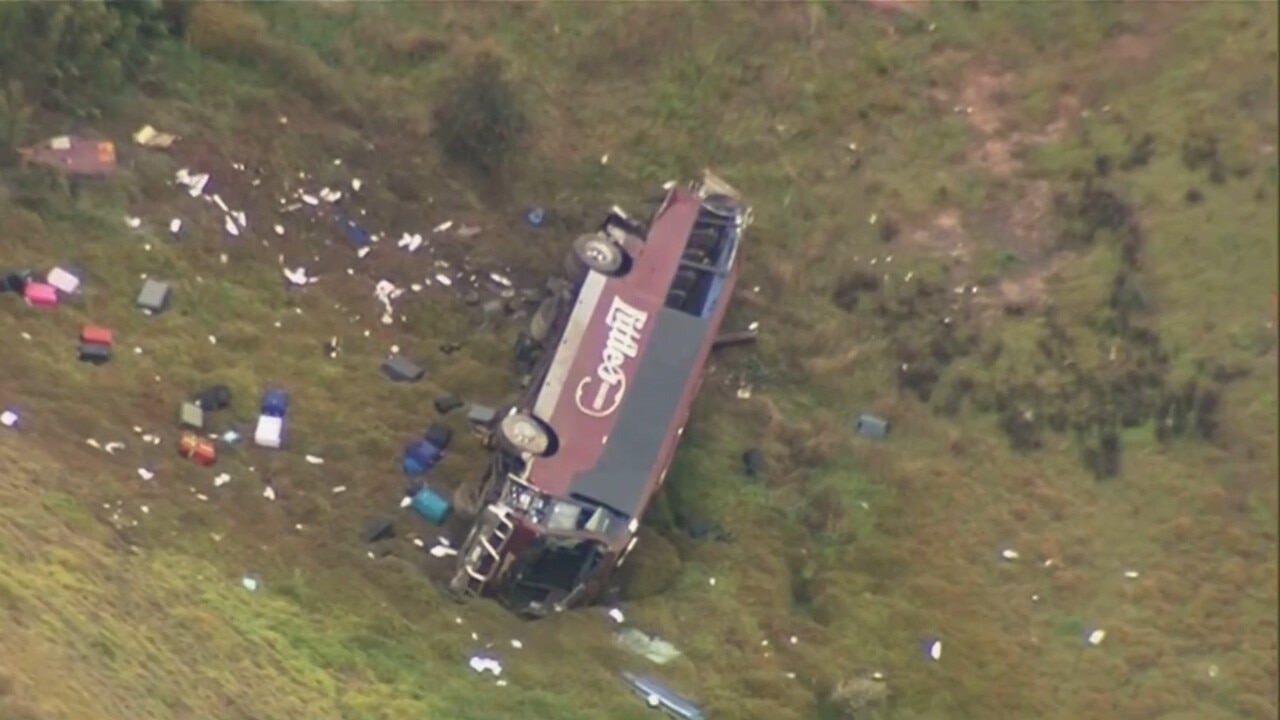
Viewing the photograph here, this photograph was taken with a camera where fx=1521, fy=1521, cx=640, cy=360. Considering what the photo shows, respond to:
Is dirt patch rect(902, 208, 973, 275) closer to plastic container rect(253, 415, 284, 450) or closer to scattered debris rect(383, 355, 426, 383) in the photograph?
scattered debris rect(383, 355, 426, 383)

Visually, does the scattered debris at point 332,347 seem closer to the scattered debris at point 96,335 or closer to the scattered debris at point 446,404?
the scattered debris at point 446,404

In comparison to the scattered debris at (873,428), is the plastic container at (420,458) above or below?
→ below

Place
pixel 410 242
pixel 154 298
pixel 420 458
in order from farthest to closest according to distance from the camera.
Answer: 1. pixel 410 242
2. pixel 154 298
3. pixel 420 458

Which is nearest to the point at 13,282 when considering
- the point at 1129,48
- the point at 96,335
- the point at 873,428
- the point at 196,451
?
the point at 96,335

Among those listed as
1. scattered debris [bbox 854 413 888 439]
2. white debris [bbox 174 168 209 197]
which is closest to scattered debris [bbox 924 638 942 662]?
scattered debris [bbox 854 413 888 439]

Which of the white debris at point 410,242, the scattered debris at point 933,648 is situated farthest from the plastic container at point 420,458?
the scattered debris at point 933,648

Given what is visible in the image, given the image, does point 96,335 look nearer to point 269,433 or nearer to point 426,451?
point 269,433
